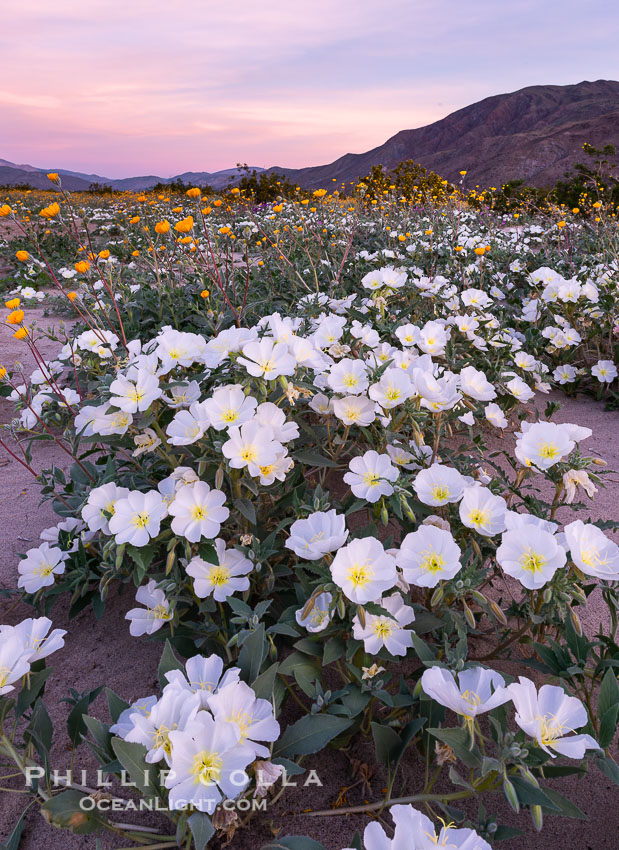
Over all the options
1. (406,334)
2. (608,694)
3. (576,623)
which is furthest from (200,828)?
(406,334)

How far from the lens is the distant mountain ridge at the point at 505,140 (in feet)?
133

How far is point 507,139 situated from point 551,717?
6192cm

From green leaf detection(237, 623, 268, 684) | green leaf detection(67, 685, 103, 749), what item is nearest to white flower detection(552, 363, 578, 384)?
green leaf detection(237, 623, 268, 684)

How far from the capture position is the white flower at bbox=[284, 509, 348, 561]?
117cm

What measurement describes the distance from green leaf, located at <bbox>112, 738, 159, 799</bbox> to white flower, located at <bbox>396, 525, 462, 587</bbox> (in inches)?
24.4

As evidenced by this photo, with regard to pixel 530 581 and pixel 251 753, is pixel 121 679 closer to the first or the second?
pixel 251 753

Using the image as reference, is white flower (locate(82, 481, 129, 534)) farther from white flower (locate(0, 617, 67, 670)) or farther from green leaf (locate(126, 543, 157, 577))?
white flower (locate(0, 617, 67, 670))

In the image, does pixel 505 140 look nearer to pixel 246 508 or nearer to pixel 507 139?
pixel 507 139

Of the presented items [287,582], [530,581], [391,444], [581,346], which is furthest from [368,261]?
[530,581]

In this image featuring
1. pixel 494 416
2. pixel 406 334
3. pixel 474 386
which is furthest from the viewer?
pixel 406 334

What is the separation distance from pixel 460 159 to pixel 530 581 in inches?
2485

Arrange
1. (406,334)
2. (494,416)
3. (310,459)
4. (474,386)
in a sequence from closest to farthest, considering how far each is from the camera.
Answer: (310,459) → (474,386) → (494,416) → (406,334)

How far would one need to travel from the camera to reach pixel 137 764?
88 centimetres

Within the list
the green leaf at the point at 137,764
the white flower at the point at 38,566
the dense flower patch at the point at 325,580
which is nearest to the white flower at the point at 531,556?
the dense flower patch at the point at 325,580
